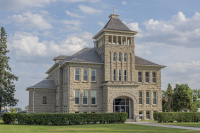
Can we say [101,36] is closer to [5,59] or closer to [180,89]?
[5,59]

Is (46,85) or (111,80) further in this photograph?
(46,85)

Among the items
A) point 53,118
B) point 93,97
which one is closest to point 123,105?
point 93,97

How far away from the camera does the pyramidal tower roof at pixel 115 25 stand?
4711cm

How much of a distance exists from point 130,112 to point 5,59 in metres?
29.1

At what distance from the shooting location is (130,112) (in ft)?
151

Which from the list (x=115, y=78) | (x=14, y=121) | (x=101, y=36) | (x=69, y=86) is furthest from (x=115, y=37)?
(x=14, y=121)

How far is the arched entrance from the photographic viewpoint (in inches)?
1806

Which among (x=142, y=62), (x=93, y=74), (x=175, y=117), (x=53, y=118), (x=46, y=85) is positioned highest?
(x=142, y=62)

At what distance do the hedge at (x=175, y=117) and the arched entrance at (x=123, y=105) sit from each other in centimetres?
516

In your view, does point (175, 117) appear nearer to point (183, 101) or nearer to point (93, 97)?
point (93, 97)

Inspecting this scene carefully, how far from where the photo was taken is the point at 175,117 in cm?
4175

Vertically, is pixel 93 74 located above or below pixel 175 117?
above

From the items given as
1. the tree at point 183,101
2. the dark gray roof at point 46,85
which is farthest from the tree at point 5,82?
the tree at point 183,101

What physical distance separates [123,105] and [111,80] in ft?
14.1
